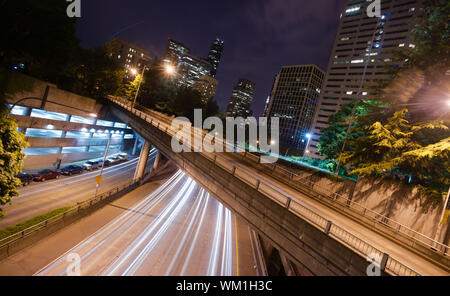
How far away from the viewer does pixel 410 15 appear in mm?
74500

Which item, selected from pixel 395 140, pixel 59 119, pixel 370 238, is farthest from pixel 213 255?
pixel 59 119

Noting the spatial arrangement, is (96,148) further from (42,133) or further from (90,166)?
(42,133)

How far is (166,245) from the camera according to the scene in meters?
18.0

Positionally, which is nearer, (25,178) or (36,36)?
(25,178)

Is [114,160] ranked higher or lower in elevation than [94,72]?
lower

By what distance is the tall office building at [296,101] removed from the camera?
440ft

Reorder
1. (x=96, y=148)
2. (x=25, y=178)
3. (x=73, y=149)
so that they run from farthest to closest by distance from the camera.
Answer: (x=96, y=148) → (x=73, y=149) → (x=25, y=178)

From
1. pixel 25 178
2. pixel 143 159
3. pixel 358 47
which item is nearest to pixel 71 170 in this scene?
pixel 25 178

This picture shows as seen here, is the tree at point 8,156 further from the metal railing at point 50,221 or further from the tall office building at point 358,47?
the tall office building at point 358,47

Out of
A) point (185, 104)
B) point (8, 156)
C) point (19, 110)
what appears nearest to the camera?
point (8, 156)

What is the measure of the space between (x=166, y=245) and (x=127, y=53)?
138132mm

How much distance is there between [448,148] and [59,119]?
159 ft

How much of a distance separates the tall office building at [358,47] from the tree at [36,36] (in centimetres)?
8640

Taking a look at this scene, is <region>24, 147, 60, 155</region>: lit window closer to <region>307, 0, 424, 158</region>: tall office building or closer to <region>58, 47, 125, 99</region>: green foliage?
<region>58, 47, 125, 99</region>: green foliage
